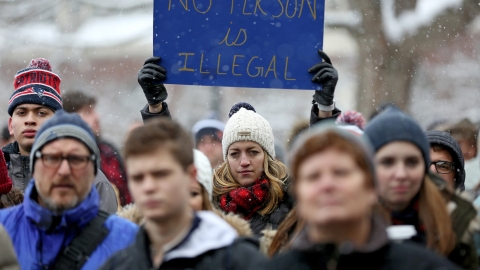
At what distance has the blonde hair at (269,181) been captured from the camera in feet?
19.1

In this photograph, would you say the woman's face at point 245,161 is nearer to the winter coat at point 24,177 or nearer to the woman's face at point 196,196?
the winter coat at point 24,177

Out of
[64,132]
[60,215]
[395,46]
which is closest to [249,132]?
[64,132]

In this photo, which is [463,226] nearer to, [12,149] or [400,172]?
[400,172]

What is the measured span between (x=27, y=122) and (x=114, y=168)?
2319mm

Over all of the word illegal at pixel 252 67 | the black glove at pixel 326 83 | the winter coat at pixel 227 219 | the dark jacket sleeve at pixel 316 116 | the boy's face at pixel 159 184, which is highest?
the word illegal at pixel 252 67

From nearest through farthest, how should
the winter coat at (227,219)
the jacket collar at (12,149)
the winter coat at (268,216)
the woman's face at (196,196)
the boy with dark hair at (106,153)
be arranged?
the woman's face at (196,196) < the winter coat at (227,219) < the winter coat at (268,216) < the jacket collar at (12,149) < the boy with dark hair at (106,153)

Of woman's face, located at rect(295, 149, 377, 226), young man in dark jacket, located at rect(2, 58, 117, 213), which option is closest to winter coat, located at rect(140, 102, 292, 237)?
young man in dark jacket, located at rect(2, 58, 117, 213)

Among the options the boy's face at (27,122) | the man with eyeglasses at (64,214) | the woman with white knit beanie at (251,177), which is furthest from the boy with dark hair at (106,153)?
the man with eyeglasses at (64,214)

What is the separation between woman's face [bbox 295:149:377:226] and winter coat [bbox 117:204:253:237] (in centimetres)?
150

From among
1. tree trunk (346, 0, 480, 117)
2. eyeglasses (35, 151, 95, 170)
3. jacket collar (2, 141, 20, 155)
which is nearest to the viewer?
eyeglasses (35, 151, 95, 170)

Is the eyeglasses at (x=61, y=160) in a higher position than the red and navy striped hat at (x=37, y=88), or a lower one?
lower

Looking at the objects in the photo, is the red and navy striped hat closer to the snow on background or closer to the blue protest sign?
the blue protest sign

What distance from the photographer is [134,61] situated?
47.8 feet

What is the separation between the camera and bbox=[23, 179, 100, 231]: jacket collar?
14.7 ft
